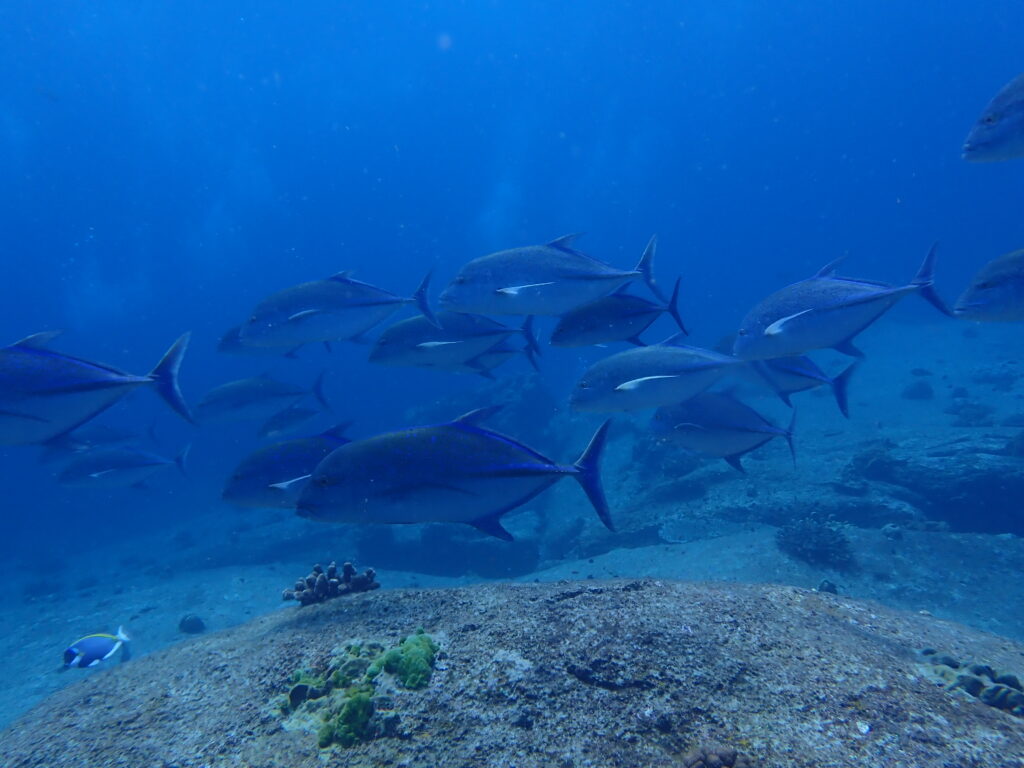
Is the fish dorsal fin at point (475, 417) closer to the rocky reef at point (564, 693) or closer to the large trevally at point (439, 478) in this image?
the large trevally at point (439, 478)

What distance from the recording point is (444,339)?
5.25m

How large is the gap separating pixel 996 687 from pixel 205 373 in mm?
69231

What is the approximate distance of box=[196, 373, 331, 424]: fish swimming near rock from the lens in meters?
7.80

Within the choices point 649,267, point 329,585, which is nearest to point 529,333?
point 649,267

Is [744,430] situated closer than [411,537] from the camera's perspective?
Yes

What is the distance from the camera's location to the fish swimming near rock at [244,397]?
25.6 feet

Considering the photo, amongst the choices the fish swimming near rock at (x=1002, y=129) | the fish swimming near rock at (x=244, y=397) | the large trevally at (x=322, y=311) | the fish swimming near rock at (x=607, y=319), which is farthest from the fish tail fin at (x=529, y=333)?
the fish swimming near rock at (x=244, y=397)

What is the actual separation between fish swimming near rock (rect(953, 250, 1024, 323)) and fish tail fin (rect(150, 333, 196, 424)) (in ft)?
19.7

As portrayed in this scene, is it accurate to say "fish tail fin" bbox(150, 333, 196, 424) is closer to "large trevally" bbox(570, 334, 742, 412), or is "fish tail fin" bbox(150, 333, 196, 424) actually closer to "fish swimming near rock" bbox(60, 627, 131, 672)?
"large trevally" bbox(570, 334, 742, 412)

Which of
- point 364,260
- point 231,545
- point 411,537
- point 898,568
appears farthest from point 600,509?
point 364,260

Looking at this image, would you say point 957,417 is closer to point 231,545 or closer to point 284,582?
point 284,582

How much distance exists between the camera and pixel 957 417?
15.0 meters

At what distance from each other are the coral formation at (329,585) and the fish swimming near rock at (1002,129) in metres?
5.74

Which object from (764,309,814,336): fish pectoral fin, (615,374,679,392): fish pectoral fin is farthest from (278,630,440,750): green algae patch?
(764,309,814,336): fish pectoral fin
